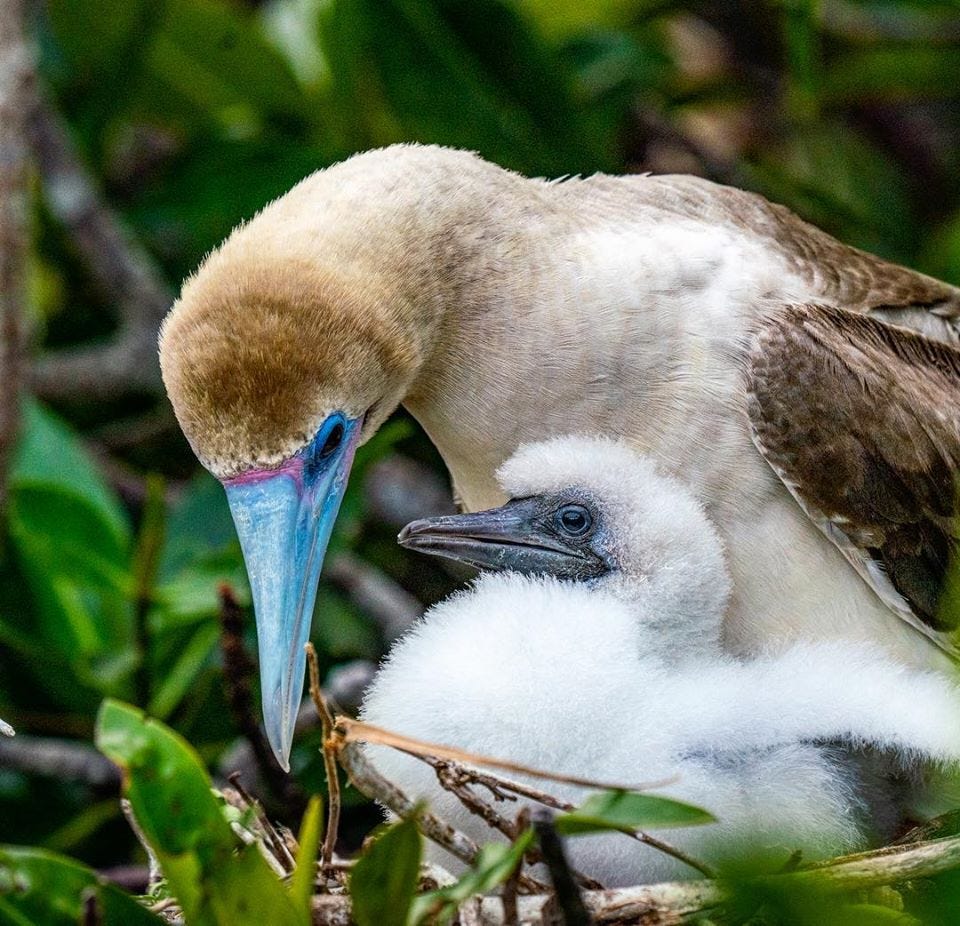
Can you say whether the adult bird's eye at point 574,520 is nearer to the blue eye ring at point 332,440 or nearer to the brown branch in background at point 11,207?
the blue eye ring at point 332,440

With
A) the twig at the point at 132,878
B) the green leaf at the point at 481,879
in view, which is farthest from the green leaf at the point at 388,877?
the twig at the point at 132,878

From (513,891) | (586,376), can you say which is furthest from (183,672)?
(513,891)

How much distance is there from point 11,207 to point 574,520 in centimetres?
167

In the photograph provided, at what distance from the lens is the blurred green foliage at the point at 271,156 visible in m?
3.98

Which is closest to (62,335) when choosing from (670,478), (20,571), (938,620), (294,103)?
(294,103)

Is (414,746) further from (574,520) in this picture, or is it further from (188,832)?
(574,520)

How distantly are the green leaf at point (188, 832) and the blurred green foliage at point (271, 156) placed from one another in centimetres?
151

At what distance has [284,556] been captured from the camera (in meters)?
3.13

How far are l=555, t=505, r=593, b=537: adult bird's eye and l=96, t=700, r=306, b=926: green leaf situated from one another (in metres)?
1.12

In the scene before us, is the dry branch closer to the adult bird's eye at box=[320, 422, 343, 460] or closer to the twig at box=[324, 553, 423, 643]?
the adult bird's eye at box=[320, 422, 343, 460]

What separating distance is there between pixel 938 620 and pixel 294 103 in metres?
2.88

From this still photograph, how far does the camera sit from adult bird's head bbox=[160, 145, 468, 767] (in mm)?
3029

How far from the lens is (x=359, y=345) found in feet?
10.4

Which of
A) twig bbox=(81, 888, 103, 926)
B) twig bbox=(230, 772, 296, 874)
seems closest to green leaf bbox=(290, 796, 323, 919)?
twig bbox=(81, 888, 103, 926)
